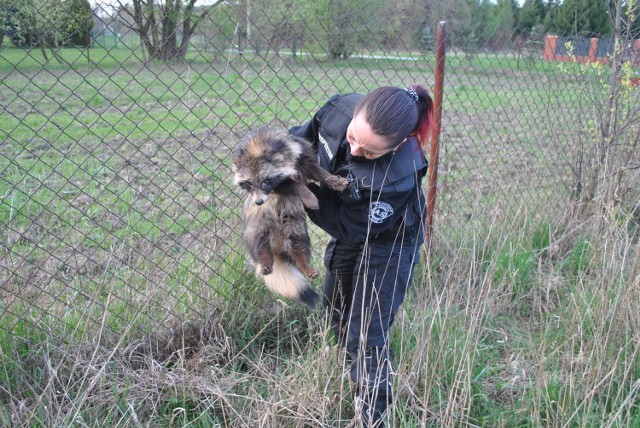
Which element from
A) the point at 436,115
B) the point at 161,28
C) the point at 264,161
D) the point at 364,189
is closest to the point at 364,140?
the point at 364,189

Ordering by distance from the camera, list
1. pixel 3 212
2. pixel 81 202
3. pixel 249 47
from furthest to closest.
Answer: pixel 81 202 < pixel 3 212 < pixel 249 47

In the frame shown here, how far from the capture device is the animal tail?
9.76 feet

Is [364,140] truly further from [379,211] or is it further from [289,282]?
[289,282]

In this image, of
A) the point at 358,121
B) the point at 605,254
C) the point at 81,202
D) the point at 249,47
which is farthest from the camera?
the point at 81,202

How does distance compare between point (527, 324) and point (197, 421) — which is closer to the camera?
point (197, 421)

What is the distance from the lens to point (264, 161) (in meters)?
2.80

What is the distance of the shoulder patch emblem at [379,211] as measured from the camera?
2.61 meters

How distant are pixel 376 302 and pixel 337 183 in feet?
2.13

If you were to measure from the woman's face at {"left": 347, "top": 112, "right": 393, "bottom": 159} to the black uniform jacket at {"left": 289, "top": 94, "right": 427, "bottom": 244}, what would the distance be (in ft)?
0.32

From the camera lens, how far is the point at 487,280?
9.48ft

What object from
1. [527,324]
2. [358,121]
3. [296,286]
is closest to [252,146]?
[358,121]

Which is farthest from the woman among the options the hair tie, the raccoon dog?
the raccoon dog

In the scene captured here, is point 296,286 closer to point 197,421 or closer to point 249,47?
point 197,421

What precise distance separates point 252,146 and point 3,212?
2956 millimetres
